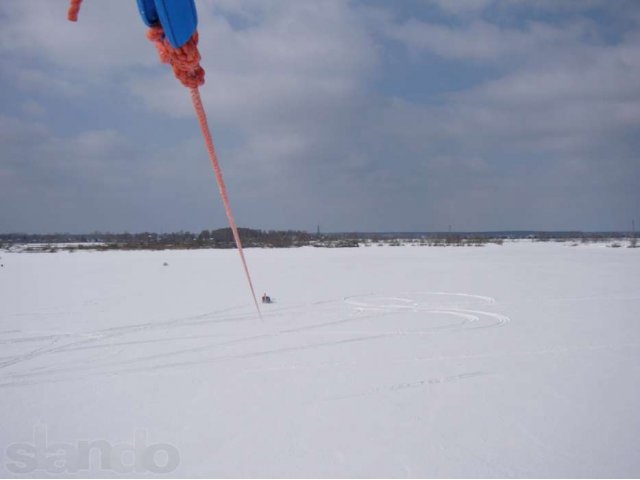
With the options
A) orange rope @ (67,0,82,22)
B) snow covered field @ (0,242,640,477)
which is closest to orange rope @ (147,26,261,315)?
orange rope @ (67,0,82,22)

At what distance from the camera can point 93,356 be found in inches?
199

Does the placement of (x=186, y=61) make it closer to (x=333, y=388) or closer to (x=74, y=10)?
(x=74, y=10)

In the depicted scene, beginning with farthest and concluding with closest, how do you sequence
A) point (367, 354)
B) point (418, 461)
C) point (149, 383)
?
point (367, 354), point (149, 383), point (418, 461)

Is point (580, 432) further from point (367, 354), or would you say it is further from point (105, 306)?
point (105, 306)

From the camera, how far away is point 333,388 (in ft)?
12.7

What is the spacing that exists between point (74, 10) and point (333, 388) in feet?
11.5

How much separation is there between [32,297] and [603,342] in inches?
446

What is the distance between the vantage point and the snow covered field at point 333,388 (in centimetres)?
275

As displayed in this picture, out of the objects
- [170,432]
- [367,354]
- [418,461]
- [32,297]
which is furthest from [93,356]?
[32,297]

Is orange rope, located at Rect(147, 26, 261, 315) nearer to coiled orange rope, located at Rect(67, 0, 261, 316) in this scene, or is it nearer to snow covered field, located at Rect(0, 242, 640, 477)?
coiled orange rope, located at Rect(67, 0, 261, 316)

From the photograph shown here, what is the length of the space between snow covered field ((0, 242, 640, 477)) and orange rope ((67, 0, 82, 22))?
2514 mm

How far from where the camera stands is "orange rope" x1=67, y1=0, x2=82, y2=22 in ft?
3.54

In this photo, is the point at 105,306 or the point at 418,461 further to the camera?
the point at 105,306

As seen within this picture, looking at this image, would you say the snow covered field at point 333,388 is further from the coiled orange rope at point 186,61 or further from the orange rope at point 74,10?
the orange rope at point 74,10
